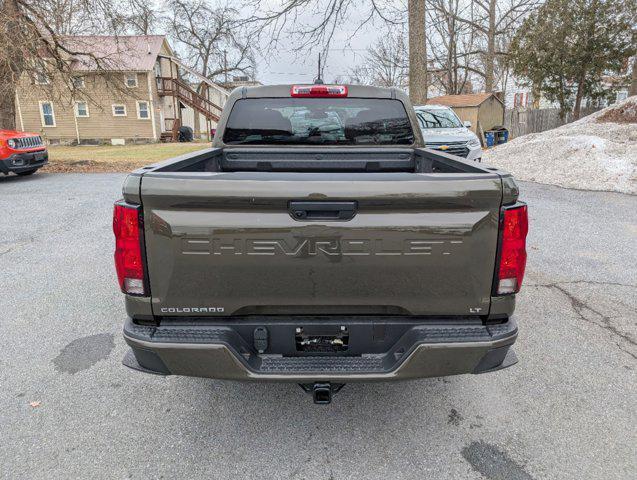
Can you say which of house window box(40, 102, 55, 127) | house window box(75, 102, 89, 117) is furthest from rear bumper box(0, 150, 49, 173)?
house window box(40, 102, 55, 127)

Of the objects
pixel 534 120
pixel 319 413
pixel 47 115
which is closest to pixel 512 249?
pixel 319 413

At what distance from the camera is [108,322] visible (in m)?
4.09

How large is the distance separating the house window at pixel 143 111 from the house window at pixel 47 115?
5960 millimetres

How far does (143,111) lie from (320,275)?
32995 mm

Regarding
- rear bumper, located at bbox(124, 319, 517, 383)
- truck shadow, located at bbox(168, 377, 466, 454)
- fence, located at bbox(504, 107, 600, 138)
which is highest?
fence, located at bbox(504, 107, 600, 138)

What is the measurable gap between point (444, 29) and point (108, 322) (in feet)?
101

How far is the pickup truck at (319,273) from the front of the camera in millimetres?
2049

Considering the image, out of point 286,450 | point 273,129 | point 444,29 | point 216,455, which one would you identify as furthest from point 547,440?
point 444,29

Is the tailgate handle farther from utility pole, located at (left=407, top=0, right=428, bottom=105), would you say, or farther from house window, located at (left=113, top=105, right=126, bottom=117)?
house window, located at (left=113, top=105, right=126, bottom=117)

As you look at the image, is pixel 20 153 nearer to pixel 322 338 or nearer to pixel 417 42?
pixel 417 42

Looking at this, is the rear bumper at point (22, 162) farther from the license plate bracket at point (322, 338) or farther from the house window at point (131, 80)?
the house window at point (131, 80)

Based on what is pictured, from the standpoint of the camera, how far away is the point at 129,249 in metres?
2.14

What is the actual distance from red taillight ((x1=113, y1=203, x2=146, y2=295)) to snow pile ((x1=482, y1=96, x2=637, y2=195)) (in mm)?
11291

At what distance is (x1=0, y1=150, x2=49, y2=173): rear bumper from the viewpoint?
37.8ft
